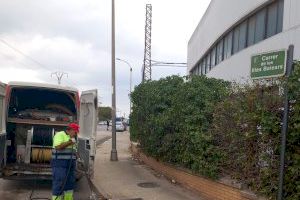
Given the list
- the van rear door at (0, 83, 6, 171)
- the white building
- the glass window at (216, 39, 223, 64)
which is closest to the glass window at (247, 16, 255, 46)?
the white building

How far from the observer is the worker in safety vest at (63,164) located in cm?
988

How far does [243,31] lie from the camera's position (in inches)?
770

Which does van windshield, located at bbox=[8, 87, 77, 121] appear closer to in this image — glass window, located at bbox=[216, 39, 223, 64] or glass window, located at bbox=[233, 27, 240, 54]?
glass window, located at bbox=[233, 27, 240, 54]

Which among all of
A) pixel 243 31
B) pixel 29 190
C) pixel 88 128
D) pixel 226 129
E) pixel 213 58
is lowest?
pixel 29 190

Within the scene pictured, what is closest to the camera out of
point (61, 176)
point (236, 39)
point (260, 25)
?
point (61, 176)

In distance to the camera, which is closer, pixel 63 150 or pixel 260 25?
pixel 63 150

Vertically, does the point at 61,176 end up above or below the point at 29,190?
above

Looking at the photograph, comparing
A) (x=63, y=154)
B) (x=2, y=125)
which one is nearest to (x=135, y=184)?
(x=63, y=154)

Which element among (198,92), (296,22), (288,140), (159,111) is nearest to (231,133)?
(288,140)

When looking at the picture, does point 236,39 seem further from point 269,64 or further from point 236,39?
point 269,64

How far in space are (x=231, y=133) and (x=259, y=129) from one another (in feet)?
3.66

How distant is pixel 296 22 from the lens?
13.1 m

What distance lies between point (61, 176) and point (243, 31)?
11936mm

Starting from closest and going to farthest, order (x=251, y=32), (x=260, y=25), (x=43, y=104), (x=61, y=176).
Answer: (x=61, y=176)
(x=43, y=104)
(x=260, y=25)
(x=251, y=32)
